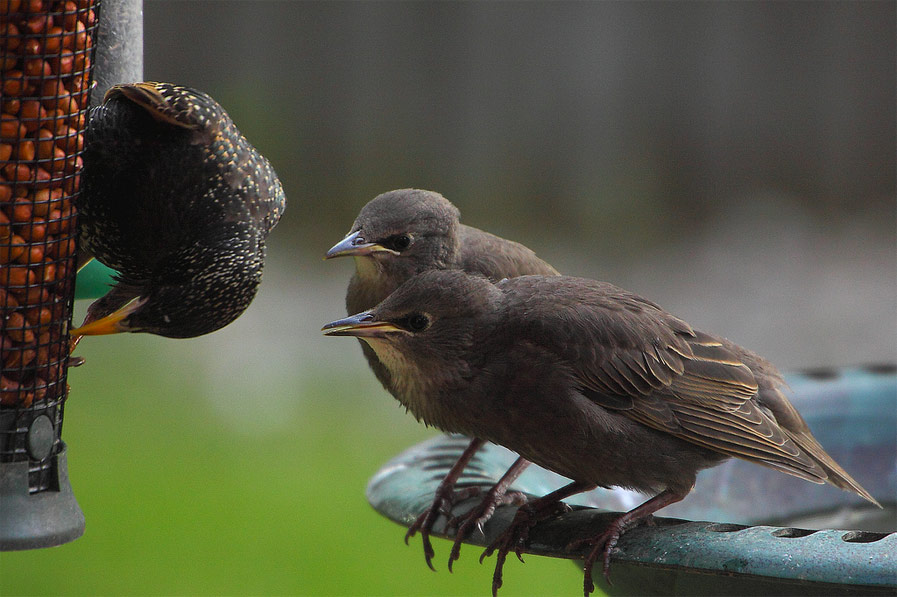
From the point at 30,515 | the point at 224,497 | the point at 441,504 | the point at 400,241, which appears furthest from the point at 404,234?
the point at 224,497

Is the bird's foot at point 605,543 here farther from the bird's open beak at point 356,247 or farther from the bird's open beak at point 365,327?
the bird's open beak at point 356,247

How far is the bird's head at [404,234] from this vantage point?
3.82 m

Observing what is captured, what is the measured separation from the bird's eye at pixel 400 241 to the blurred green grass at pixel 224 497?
2.53 m

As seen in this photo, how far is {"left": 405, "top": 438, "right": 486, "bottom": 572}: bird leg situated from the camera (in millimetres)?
3527

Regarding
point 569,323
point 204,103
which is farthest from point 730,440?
point 204,103

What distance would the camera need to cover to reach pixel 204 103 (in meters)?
3.57

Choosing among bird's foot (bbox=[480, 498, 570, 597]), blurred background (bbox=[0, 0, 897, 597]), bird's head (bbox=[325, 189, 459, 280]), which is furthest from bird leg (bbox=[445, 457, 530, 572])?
blurred background (bbox=[0, 0, 897, 597])

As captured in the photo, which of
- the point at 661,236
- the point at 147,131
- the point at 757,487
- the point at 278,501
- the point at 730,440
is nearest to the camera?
the point at 730,440

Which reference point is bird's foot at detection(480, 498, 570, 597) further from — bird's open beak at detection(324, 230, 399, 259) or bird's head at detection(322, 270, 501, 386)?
bird's open beak at detection(324, 230, 399, 259)

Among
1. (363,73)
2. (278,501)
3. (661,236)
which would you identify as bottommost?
(278,501)

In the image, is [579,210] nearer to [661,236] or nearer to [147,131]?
[661,236]

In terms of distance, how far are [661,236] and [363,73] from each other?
2845mm

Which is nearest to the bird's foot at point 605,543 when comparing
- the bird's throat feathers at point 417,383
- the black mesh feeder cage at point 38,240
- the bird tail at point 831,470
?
the bird's throat feathers at point 417,383

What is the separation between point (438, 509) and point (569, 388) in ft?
2.06
